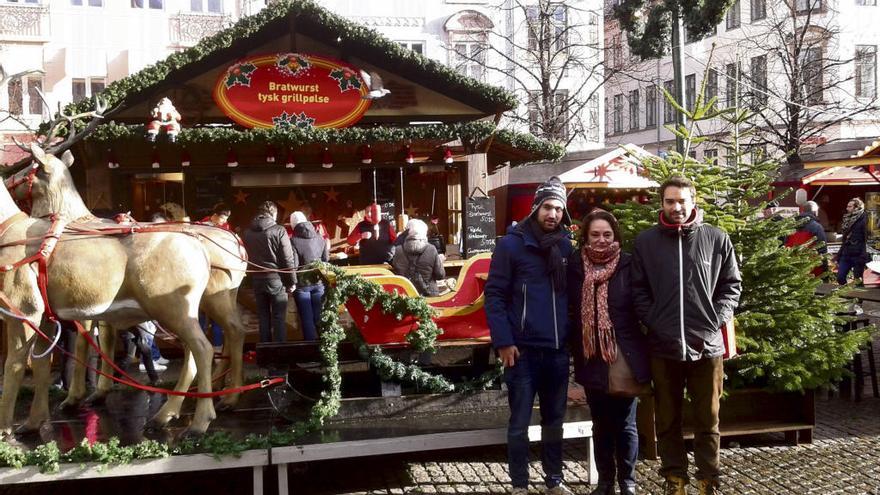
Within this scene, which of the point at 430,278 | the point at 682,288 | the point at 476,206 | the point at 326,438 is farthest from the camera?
the point at 476,206

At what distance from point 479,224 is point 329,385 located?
252 inches

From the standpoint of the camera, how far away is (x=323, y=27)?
461 inches

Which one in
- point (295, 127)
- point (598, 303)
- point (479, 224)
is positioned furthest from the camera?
point (479, 224)

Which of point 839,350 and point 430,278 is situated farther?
point 430,278

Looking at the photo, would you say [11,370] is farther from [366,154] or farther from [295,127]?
[366,154]

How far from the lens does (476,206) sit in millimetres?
12430

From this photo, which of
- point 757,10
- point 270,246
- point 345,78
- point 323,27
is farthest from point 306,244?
point 757,10

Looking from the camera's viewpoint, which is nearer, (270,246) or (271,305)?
(270,246)

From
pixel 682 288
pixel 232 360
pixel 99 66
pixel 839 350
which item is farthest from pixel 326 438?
pixel 99 66

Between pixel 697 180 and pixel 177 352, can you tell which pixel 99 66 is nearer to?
pixel 177 352

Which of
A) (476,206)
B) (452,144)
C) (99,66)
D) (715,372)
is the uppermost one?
(99,66)

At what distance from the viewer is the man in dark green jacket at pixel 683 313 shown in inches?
203

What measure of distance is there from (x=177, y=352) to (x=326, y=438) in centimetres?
615

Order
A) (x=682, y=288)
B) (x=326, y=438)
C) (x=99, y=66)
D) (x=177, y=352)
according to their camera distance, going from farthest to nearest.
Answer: (x=99, y=66) → (x=177, y=352) → (x=326, y=438) → (x=682, y=288)
